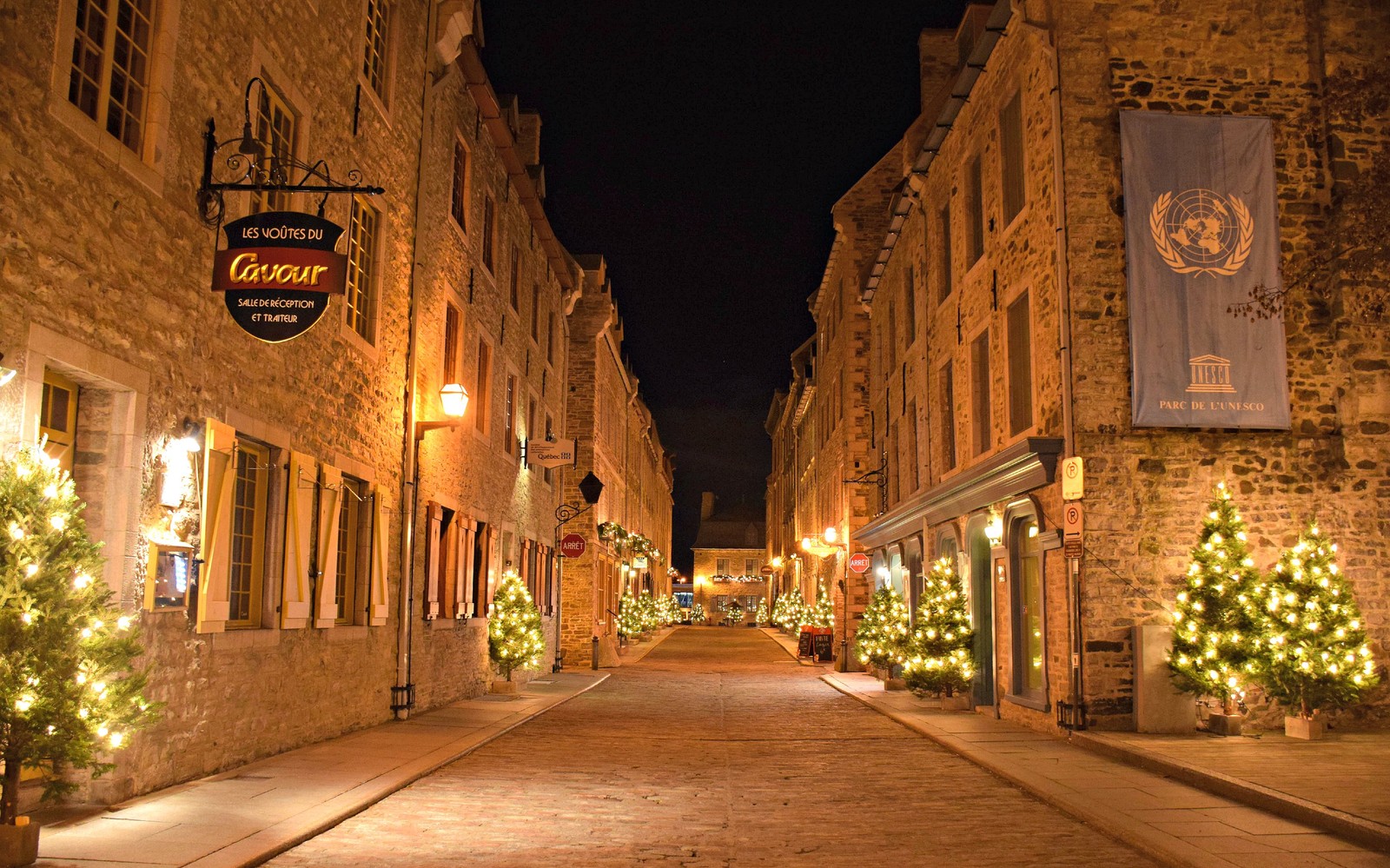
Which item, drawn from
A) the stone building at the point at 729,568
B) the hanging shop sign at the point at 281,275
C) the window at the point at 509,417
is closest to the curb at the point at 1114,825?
the hanging shop sign at the point at 281,275

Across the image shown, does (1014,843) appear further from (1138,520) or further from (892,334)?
(892,334)

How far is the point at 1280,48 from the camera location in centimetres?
1440

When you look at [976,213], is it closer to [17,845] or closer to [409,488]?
[409,488]

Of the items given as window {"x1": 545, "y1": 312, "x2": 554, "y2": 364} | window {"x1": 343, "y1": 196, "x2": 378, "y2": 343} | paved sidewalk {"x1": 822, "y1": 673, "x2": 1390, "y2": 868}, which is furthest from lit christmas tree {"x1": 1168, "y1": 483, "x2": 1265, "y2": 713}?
window {"x1": 545, "y1": 312, "x2": 554, "y2": 364}

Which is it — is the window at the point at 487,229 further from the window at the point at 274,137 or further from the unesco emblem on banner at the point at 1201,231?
the unesco emblem on banner at the point at 1201,231

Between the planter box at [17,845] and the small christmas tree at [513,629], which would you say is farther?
the small christmas tree at [513,629]

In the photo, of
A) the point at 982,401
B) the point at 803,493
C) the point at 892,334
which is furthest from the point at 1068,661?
the point at 803,493

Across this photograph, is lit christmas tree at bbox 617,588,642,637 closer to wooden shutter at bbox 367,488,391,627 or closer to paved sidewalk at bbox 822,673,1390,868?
wooden shutter at bbox 367,488,391,627

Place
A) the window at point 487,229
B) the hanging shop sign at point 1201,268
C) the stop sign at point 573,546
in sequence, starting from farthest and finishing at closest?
the stop sign at point 573,546 < the window at point 487,229 < the hanging shop sign at point 1201,268

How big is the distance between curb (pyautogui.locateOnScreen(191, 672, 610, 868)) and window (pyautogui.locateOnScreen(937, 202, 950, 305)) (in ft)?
38.6

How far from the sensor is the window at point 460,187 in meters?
18.6

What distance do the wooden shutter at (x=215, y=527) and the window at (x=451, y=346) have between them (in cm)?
827

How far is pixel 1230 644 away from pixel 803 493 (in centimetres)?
3640

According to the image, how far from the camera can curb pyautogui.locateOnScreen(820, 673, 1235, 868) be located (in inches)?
282
